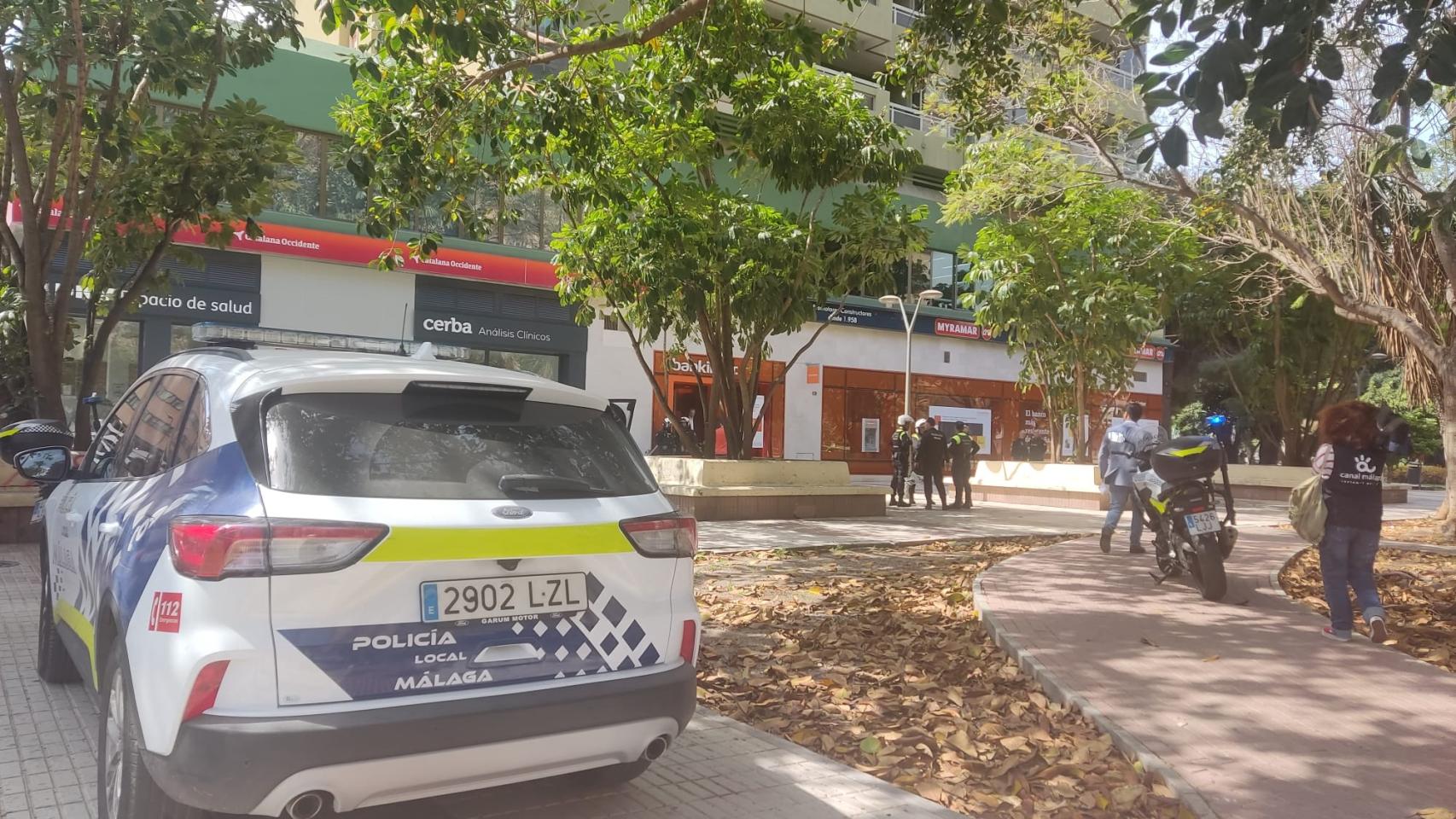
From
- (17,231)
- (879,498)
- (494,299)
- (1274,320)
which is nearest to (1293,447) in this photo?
(1274,320)

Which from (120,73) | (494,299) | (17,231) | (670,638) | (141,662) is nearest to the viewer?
(141,662)

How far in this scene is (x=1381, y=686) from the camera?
5.27m

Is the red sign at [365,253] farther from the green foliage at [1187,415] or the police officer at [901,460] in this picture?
the green foliage at [1187,415]

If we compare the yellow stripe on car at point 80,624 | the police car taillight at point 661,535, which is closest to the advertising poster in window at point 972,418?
the yellow stripe on car at point 80,624

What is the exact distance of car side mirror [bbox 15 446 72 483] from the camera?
4.62 m

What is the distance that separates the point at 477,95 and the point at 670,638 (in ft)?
25.6

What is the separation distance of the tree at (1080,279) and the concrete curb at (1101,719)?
13828mm

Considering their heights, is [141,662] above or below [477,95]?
below

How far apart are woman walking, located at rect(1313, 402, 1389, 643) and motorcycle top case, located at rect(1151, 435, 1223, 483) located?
1.33 m

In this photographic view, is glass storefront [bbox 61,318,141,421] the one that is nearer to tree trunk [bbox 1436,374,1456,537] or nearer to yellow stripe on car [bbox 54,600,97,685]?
yellow stripe on car [bbox 54,600,97,685]

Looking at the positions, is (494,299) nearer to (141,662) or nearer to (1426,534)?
(1426,534)

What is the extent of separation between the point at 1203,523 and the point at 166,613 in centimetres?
696

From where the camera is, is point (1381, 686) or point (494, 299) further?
point (494, 299)

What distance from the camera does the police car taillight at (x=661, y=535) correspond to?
10.9 ft
